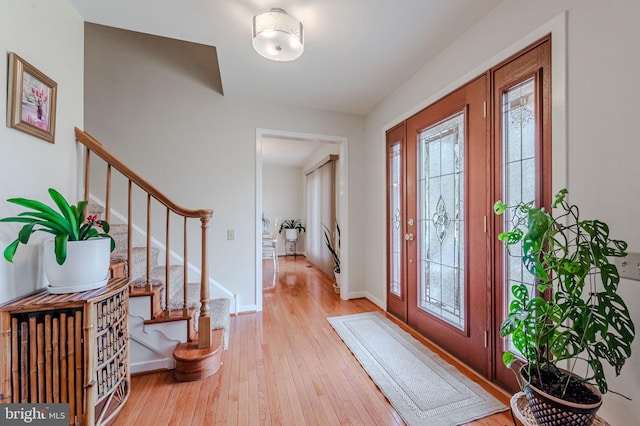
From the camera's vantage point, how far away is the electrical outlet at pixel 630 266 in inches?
43.9

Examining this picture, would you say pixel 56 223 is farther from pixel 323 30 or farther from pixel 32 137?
pixel 323 30

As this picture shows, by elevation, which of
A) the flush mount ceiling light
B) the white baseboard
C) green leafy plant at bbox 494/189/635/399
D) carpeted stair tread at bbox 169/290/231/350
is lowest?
the white baseboard

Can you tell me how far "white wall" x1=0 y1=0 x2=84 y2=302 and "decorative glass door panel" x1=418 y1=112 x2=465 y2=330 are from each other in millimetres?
2786

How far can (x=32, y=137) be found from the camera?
1398 mm

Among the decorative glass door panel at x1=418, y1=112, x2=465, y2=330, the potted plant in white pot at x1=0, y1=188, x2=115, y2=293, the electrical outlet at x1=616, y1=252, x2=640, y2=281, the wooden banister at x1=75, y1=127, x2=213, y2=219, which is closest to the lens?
the electrical outlet at x1=616, y1=252, x2=640, y2=281

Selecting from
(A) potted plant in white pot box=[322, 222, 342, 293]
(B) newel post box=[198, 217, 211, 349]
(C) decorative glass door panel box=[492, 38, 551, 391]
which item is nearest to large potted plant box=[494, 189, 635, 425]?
(C) decorative glass door panel box=[492, 38, 551, 391]

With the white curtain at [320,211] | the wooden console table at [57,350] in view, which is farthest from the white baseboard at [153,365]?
the white curtain at [320,211]

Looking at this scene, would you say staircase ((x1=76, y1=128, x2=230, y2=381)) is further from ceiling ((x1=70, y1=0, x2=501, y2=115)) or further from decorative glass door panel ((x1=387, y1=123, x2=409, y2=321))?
decorative glass door panel ((x1=387, y1=123, x2=409, y2=321))

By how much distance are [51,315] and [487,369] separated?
2.60 m

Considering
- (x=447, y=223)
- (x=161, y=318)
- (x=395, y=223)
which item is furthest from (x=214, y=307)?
(x=447, y=223)

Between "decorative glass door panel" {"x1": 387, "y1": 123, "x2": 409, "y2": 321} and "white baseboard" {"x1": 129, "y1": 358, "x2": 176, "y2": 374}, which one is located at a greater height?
"decorative glass door panel" {"x1": 387, "y1": 123, "x2": 409, "y2": 321}

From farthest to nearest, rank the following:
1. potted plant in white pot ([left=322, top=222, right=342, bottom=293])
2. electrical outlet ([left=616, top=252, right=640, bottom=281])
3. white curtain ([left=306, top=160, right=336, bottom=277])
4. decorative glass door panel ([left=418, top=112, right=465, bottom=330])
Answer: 1. white curtain ([left=306, top=160, right=336, bottom=277])
2. potted plant in white pot ([left=322, top=222, right=342, bottom=293])
3. decorative glass door panel ([left=418, top=112, right=465, bottom=330])
4. electrical outlet ([left=616, top=252, right=640, bottom=281])

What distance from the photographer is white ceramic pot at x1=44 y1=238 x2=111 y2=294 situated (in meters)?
1.28

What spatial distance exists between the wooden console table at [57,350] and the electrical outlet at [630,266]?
98.7 inches
